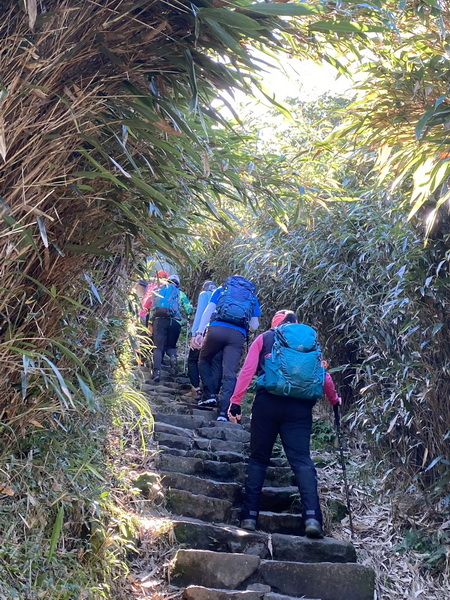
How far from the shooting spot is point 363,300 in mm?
6000

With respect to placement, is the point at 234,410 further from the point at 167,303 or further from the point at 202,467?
the point at 167,303

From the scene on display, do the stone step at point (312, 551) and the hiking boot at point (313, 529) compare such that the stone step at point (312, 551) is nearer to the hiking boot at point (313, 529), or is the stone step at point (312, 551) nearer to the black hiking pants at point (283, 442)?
the hiking boot at point (313, 529)

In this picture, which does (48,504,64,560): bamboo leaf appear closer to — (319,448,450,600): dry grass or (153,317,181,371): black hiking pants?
(319,448,450,600): dry grass

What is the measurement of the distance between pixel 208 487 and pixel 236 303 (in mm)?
2375

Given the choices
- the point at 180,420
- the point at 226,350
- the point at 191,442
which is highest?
the point at 226,350

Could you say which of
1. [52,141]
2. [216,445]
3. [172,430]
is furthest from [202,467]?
[52,141]

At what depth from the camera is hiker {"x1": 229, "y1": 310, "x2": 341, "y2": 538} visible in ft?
15.2

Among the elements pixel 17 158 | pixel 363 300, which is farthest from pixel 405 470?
pixel 17 158

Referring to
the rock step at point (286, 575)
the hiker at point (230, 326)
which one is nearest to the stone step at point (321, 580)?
the rock step at point (286, 575)

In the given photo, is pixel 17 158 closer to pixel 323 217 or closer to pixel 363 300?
pixel 363 300

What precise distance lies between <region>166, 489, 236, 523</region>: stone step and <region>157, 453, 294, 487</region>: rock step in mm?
482

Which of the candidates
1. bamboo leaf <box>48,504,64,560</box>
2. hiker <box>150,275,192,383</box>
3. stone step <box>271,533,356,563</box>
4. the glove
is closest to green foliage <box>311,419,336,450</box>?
the glove

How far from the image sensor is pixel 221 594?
374cm

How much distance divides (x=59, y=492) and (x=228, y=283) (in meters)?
4.25
